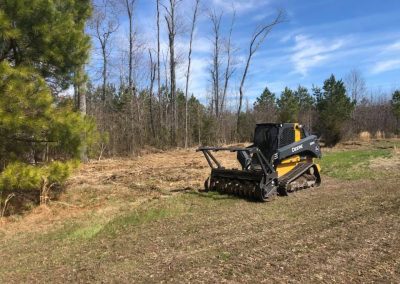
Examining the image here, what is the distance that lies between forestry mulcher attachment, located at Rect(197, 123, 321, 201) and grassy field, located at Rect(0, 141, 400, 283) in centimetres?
35

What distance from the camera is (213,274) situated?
502 centimetres

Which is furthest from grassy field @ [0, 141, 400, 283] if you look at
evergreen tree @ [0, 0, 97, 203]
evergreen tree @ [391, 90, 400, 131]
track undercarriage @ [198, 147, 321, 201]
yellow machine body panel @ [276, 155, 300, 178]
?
evergreen tree @ [391, 90, 400, 131]

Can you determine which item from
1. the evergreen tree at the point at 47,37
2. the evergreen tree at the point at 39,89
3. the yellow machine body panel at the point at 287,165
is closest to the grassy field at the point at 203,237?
the yellow machine body panel at the point at 287,165

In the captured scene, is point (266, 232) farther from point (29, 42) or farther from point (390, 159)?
point (390, 159)

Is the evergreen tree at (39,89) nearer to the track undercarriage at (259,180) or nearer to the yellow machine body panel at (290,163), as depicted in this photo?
the track undercarriage at (259,180)

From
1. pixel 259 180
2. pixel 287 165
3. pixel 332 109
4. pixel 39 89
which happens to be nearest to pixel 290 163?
pixel 287 165

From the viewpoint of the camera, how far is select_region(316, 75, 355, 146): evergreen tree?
95.9 feet

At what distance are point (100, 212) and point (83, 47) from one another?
11.1 feet

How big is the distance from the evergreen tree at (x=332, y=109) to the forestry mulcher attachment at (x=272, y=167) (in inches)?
735

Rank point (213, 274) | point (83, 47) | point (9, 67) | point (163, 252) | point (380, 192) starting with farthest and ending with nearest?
point (380, 192), point (83, 47), point (9, 67), point (163, 252), point (213, 274)

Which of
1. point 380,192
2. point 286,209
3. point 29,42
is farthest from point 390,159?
point 29,42

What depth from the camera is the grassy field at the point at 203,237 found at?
514 cm

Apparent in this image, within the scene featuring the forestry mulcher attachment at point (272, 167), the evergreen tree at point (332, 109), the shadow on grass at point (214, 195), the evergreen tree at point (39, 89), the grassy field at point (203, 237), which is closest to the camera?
the grassy field at point (203, 237)

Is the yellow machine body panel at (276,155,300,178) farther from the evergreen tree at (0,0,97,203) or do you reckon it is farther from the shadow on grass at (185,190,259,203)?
the evergreen tree at (0,0,97,203)
